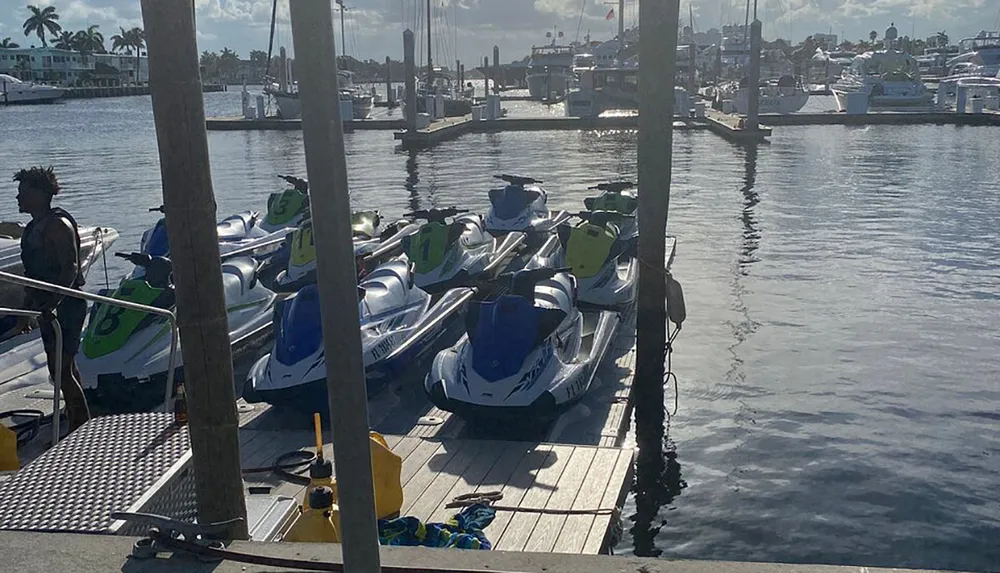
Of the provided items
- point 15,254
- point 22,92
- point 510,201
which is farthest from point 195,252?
point 22,92

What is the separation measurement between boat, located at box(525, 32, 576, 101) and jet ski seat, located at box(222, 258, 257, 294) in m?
62.9

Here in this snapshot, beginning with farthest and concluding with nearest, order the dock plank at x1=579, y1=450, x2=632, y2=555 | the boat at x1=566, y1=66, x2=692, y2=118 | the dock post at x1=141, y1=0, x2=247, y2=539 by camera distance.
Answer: the boat at x1=566, y1=66, x2=692, y2=118 → the dock plank at x1=579, y1=450, x2=632, y2=555 → the dock post at x1=141, y1=0, x2=247, y2=539

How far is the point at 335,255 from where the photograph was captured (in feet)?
8.09

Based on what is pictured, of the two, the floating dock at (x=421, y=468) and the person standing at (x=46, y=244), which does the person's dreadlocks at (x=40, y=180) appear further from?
the floating dock at (x=421, y=468)

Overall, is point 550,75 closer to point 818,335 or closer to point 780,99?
point 780,99

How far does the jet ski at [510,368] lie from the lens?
8.19 metres

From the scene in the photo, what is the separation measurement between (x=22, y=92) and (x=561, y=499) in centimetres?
10394

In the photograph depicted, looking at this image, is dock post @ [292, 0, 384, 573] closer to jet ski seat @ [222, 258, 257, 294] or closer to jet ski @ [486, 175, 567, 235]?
jet ski seat @ [222, 258, 257, 294]

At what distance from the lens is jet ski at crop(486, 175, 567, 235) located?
16.4 m

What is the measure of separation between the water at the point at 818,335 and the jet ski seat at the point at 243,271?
18.1 ft

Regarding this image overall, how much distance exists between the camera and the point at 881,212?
73.7ft

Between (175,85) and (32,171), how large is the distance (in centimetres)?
371

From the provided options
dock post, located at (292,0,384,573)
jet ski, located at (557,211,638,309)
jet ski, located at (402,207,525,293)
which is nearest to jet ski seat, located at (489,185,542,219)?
jet ski, located at (402,207,525,293)

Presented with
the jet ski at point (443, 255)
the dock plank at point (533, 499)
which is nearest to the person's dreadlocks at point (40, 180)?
the dock plank at point (533, 499)
